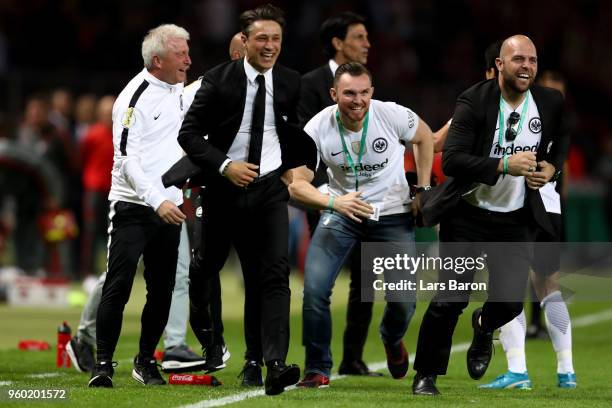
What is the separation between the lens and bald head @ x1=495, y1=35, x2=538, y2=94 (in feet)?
29.8

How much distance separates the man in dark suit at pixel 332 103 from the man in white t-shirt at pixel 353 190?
Result: 559 mm

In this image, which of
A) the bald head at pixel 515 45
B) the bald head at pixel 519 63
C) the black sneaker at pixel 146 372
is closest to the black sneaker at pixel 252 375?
the black sneaker at pixel 146 372

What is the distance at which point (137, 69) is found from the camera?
2356 centimetres

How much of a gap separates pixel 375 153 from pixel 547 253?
140cm

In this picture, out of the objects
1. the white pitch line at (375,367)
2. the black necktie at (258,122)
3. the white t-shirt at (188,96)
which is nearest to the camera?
the white pitch line at (375,367)

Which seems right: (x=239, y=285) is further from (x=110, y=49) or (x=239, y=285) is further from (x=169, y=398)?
(x=169, y=398)

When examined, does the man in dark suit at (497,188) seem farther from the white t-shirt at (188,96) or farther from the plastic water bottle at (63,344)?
the plastic water bottle at (63,344)

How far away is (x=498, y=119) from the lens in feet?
30.2

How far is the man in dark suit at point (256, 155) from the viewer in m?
9.27

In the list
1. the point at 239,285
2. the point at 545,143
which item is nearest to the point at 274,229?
the point at 545,143

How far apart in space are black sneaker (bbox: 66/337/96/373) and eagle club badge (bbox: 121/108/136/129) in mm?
2115

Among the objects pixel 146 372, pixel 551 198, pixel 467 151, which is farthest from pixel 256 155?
pixel 551 198

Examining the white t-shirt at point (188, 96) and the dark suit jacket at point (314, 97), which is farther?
the dark suit jacket at point (314, 97)

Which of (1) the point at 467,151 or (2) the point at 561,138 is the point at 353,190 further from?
(2) the point at 561,138
